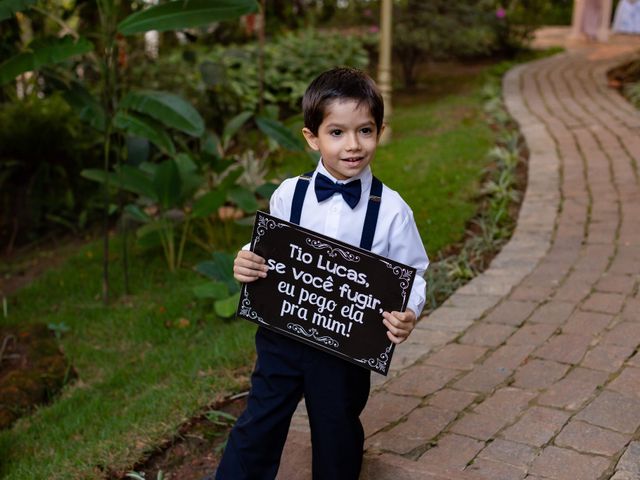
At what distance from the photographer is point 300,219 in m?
2.07

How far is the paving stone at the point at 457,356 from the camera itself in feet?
10.2

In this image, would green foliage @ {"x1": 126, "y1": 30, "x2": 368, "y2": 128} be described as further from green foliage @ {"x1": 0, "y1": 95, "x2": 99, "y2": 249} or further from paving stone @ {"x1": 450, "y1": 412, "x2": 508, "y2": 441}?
paving stone @ {"x1": 450, "y1": 412, "x2": 508, "y2": 441}

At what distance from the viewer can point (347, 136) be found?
193 cm

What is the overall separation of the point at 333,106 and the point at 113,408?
2.00 m

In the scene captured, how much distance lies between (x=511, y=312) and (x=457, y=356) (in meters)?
0.55

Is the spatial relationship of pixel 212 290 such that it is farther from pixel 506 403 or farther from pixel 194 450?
pixel 506 403

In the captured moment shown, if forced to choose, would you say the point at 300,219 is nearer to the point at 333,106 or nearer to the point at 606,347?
the point at 333,106

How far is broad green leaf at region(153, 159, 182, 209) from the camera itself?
4469 millimetres

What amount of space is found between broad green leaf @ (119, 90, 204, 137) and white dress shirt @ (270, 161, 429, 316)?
2.29 m

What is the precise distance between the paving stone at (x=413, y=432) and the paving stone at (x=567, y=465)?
1.21 ft

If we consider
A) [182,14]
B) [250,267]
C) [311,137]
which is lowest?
[250,267]

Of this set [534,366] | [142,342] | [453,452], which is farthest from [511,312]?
[142,342]

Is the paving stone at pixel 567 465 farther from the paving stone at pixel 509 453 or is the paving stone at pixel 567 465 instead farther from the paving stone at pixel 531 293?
the paving stone at pixel 531 293

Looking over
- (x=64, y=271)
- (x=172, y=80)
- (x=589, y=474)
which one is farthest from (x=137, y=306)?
(x=172, y=80)
